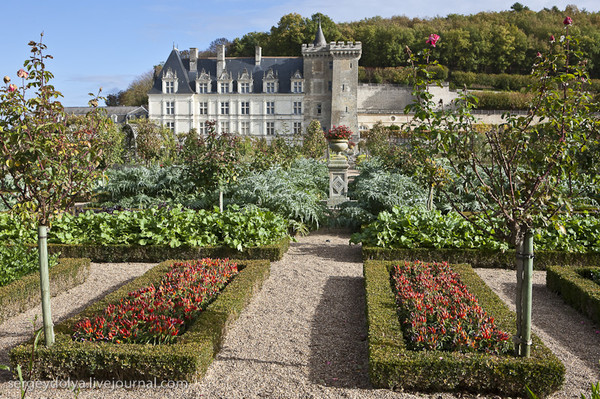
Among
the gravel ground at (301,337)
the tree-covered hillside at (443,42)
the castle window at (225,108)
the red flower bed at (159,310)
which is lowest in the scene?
the gravel ground at (301,337)

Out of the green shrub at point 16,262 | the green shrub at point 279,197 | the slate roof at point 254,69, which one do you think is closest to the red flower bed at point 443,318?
the green shrub at point 279,197

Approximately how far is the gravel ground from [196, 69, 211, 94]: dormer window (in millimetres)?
35973

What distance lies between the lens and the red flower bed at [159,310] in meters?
3.86

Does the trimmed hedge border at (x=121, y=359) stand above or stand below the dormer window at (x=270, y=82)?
below

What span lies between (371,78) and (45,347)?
5007cm

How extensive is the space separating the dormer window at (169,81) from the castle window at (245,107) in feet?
17.8

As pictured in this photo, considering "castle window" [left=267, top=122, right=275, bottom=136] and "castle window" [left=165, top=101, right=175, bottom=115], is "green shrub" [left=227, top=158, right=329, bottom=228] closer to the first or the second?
"castle window" [left=267, top=122, right=275, bottom=136]

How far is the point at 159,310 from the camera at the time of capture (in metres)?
4.28

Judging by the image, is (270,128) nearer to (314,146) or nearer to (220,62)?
(220,62)

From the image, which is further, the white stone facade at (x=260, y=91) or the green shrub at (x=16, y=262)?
the white stone facade at (x=260, y=91)

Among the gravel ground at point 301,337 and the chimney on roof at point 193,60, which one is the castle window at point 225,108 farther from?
the gravel ground at point 301,337

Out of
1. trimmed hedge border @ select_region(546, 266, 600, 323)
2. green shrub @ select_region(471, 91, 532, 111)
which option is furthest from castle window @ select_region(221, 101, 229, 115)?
trimmed hedge border @ select_region(546, 266, 600, 323)

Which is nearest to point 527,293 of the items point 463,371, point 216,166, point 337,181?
point 463,371

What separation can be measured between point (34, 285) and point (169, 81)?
1488 inches
